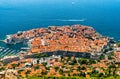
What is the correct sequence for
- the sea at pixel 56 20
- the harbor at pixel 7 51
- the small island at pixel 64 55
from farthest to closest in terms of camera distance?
the sea at pixel 56 20
the harbor at pixel 7 51
the small island at pixel 64 55

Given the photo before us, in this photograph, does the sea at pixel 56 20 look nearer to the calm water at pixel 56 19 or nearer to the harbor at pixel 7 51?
the calm water at pixel 56 19

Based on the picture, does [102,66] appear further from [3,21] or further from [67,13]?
[67,13]

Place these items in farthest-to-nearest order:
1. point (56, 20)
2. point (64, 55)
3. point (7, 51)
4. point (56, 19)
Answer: point (56, 19), point (56, 20), point (7, 51), point (64, 55)

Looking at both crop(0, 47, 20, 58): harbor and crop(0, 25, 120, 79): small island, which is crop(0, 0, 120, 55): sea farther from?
crop(0, 47, 20, 58): harbor

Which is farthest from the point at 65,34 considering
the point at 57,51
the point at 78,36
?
the point at 57,51

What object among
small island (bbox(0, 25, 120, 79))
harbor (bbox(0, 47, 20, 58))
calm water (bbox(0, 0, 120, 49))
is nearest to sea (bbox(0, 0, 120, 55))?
calm water (bbox(0, 0, 120, 49))

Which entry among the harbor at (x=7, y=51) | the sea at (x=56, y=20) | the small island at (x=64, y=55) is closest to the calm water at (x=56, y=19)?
the sea at (x=56, y=20)

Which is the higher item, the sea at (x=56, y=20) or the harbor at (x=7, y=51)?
the sea at (x=56, y=20)

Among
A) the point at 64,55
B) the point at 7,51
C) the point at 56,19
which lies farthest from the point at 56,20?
the point at 64,55

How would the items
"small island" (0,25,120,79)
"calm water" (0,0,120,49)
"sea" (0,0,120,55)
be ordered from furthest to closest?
"calm water" (0,0,120,49)
"sea" (0,0,120,55)
"small island" (0,25,120,79)

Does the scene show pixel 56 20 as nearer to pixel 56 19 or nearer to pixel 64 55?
pixel 56 19

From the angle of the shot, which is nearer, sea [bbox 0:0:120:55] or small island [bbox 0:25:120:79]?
small island [bbox 0:25:120:79]
